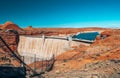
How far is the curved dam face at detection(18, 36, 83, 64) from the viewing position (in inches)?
3639

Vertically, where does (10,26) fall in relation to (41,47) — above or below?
above

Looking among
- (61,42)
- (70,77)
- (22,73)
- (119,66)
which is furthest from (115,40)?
(61,42)

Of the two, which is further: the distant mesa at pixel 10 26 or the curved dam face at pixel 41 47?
the distant mesa at pixel 10 26

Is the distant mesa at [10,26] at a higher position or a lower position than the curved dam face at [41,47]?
higher

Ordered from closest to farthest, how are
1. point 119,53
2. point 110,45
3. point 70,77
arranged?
point 70,77, point 119,53, point 110,45

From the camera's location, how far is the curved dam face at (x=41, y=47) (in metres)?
92.4

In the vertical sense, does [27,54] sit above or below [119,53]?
below

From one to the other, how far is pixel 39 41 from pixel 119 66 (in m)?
80.1

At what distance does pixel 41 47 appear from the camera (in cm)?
10194

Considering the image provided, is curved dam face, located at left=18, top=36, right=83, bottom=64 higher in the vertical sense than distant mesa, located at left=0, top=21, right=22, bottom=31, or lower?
lower

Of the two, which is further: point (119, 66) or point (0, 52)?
point (0, 52)

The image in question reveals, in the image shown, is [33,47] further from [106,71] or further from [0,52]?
[106,71]

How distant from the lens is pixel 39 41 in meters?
105

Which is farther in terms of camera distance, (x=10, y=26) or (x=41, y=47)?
(x=10, y=26)
